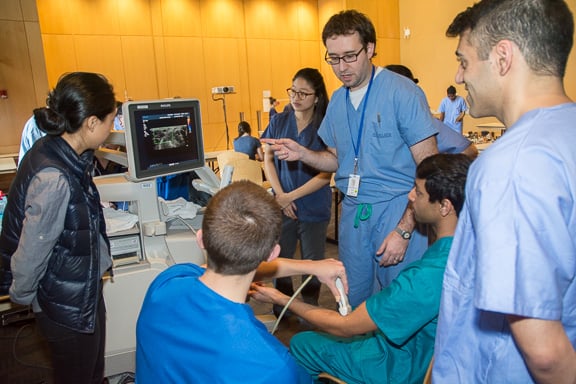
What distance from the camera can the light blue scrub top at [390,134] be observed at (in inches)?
66.7

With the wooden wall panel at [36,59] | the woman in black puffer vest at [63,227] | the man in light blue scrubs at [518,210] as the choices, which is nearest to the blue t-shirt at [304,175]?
the woman in black puffer vest at [63,227]

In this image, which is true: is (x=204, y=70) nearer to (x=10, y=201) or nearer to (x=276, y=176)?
(x=276, y=176)

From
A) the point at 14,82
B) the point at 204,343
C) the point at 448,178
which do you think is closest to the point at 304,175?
the point at 448,178

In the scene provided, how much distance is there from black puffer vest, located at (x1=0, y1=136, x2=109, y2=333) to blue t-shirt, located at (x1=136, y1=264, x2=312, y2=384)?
65 centimetres

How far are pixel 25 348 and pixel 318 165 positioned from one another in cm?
217

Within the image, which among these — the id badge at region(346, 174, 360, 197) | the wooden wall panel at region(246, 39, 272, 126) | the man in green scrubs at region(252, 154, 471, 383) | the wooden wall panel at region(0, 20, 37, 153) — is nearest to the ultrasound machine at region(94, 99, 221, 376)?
the man in green scrubs at region(252, 154, 471, 383)

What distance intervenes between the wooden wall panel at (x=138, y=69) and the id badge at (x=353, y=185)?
275 inches

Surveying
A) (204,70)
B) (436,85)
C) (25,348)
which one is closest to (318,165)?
(25,348)

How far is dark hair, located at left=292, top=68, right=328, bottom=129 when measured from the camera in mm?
2412


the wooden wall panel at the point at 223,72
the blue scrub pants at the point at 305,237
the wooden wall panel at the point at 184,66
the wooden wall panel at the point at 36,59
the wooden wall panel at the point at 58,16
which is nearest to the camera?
→ the blue scrub pants at the point at 305,237

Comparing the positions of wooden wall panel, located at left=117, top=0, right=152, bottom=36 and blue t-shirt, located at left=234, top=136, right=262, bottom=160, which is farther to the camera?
wooden wall panel, located at left=117, top=0, right=152, bottom=36

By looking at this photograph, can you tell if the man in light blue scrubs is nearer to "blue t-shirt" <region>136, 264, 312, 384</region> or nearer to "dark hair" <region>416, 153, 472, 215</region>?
"blue t-shirt" <region>136, 264, 312, 384</region>

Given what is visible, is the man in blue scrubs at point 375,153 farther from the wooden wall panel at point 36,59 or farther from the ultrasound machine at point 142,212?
the wooden wall panel at point 36,59

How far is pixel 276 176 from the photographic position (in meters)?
2.65
